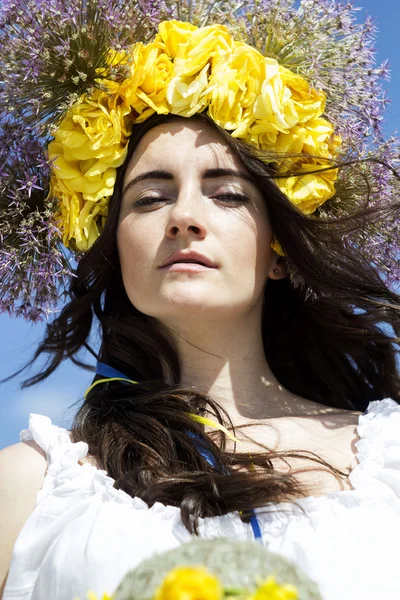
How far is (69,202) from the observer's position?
2848mm

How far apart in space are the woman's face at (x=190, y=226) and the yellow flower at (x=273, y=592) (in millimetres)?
1839

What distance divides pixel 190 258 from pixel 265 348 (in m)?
0.92

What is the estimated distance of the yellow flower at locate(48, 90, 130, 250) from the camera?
2773mm

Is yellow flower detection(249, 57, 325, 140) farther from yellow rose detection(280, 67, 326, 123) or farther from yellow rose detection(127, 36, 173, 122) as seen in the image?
yellow rose detection(127, 36, 173, 122)

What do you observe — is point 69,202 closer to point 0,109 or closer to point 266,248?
point 0,109

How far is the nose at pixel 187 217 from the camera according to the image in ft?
8.22

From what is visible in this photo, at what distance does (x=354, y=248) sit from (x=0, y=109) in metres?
1.52

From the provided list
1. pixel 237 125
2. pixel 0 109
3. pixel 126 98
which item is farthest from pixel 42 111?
pixel 237 125

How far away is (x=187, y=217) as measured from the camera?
2.50m

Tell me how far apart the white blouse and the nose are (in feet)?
2.78

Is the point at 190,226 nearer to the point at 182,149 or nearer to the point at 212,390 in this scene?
the point at 182,149

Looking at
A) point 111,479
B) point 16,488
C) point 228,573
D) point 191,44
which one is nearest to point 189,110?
point 191,44

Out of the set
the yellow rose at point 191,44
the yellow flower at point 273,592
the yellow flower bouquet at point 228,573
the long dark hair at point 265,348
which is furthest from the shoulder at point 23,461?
the yellow flower at point 273,592

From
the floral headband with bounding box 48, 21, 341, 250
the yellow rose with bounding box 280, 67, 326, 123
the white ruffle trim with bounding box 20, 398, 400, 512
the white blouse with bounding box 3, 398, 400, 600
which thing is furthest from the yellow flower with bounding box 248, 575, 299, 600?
the yellow rose with bounding box 280, 67, 326, 123
